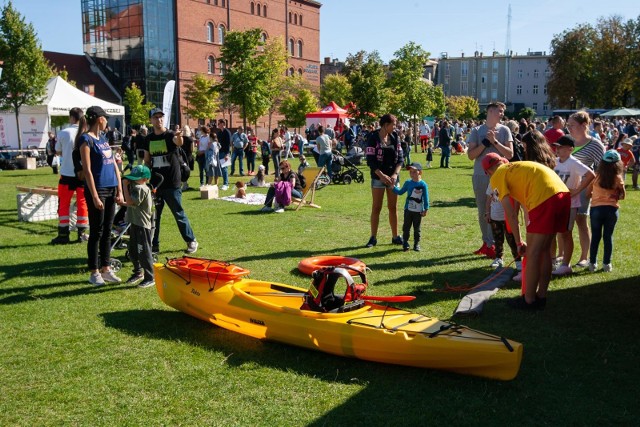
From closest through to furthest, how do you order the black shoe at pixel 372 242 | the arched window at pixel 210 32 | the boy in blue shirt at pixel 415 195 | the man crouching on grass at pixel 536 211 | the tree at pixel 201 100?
1. the man crouching on grass at pixel 536 211
2. the boy in blue shirt at pixel 415 195
3. the black shoe at pixel 372 242
4. the tree at pixel 201 100
5. the arched window at pixel 210 32

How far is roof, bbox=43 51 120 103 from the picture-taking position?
57675 millimetres

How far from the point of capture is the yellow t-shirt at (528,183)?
567 cm

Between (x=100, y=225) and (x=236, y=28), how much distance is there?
197 feet

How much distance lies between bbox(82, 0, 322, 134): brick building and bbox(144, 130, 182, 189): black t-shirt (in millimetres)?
49142

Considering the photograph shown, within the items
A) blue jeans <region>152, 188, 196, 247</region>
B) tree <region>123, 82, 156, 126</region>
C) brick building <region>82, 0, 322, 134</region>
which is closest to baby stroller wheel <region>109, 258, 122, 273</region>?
blue jeans <region>152, 188, 196, 247</region>

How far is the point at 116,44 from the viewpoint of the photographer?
5800 centimetres

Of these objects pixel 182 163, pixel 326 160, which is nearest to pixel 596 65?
pixel 326 160

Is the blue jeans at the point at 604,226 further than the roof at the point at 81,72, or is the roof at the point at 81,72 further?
the roof at the point at 81,72

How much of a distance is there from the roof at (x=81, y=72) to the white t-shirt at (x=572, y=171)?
5781 centimetres

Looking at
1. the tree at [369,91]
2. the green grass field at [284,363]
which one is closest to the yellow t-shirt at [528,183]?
the green grass field at [284,363]

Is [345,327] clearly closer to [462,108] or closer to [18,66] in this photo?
[18,66]

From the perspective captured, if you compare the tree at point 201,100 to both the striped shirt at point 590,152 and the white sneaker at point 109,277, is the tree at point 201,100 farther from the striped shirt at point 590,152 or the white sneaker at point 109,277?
the striped shirt at point 590,152

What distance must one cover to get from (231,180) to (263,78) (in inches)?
592

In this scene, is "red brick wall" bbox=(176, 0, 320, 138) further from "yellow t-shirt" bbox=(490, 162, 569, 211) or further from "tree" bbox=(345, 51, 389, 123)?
"yellow t-shirt" bbox=(490, 162, 569, 211)
